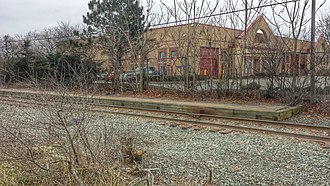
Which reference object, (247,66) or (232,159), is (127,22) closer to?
(247,66)

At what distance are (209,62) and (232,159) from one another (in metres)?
10.5

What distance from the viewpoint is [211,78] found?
587 inches

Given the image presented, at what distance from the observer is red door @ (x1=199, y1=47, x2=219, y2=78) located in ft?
49.9

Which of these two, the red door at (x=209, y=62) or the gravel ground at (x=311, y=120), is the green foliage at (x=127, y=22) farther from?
the gravel ground at (x=311, y=120)

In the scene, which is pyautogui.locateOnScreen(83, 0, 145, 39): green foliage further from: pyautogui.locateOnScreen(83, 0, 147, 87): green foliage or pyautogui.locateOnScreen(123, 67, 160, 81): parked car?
pyautogui.locateOnScreen(123, 67, 160, 81): parked car

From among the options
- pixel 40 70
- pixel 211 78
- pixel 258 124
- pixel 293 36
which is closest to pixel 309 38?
pixel 293 36

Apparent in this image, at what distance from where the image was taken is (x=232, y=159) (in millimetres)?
5719

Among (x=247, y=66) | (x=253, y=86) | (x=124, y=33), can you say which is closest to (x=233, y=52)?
(x=247, y=66)

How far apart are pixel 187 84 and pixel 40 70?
588 inches

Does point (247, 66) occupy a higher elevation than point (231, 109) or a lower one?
higher

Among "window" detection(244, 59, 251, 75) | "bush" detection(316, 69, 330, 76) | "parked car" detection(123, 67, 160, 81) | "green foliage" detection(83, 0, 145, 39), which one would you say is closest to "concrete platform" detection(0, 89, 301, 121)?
"bush" detection(316, 69, 330, 76)

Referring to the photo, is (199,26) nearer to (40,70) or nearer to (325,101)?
(325,101)

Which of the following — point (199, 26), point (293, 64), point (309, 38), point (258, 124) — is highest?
point (199, 26)

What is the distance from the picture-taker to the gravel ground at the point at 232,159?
4.74 m
